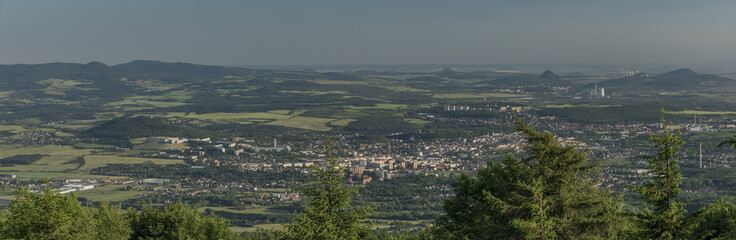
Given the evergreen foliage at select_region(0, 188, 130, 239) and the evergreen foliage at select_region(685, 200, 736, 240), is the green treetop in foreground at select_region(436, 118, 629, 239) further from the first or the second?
the evergreen foliage at select_region(0, 188, 130, 239)

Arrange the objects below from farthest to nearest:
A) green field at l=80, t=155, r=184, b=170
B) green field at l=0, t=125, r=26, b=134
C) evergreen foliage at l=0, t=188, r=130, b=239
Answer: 1. green field at l=0, t=125, r=26, b=134
2. green field at l=80, t=155, r=184, b=170
3. evergreen foliage at l=0, t=188, r=130, b=239

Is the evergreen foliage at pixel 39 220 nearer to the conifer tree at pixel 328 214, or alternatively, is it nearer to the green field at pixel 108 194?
the conifer tree at pixel 328 214

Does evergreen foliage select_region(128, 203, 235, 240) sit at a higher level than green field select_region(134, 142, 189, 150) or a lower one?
higher

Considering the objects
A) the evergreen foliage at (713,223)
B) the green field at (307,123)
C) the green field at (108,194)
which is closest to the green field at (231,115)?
the green field at (307,123)

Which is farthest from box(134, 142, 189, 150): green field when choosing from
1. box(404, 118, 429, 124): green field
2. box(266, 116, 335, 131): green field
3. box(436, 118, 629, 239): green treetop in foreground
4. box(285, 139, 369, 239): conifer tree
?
box(436, 118, 629, 239): green treetop in foreground

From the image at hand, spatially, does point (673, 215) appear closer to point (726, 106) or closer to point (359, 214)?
point (359, 214)

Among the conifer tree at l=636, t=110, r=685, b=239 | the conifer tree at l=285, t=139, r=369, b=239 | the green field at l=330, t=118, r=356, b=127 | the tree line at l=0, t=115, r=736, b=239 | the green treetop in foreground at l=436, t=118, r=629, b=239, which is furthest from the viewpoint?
the green field at l=330, t=118, r=356, b=127

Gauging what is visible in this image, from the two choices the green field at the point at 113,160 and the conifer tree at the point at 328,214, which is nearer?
the conifer tree at the point at 328,214
